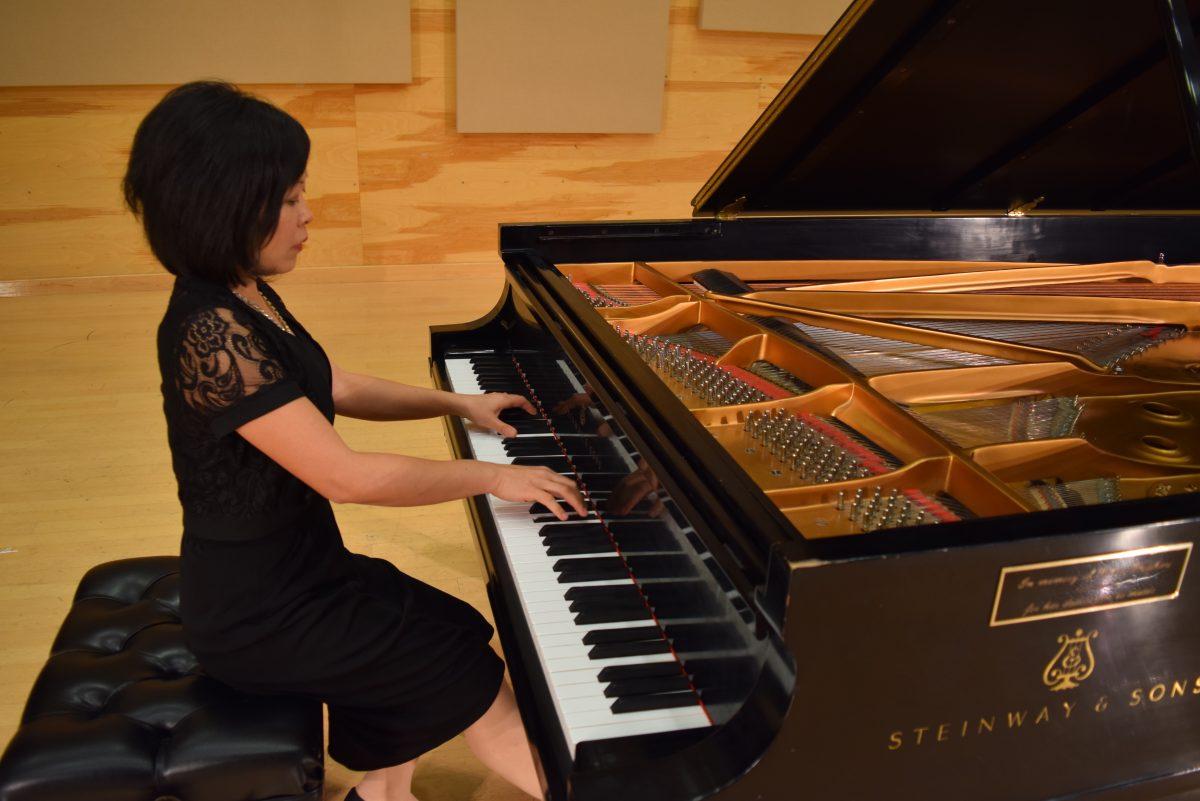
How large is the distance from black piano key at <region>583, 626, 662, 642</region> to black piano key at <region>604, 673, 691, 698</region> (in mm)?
91

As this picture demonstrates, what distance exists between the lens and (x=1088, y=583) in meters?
1.24

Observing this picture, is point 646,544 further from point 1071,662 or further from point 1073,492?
point 1073,492

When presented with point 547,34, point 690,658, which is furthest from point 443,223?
point 690,658

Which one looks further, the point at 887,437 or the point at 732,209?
the point at 732,209

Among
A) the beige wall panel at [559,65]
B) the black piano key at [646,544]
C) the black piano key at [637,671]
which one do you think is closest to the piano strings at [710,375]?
the black piano key at [646,544]

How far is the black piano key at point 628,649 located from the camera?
142cm

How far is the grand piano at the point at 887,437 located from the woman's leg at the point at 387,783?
0.48 metres

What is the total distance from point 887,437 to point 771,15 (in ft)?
15.4

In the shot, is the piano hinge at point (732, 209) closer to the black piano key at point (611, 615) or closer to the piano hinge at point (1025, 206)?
the piano hinge at point (1025, 206)

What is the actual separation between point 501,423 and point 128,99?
4065 mm

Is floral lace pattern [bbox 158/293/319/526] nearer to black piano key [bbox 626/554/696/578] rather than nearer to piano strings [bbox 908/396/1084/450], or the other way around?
black piano key [bbox 626/554/696/578]

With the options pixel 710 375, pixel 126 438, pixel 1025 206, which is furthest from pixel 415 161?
pixel 710 375

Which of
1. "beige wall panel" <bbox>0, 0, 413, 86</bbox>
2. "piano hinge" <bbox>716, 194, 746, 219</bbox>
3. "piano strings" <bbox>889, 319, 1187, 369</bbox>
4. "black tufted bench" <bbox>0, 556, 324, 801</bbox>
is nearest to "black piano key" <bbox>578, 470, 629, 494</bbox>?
"black tufted bench" <bbox>0, 556, 324, 801</bbox>

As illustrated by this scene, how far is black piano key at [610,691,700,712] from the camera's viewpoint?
1.31 m
